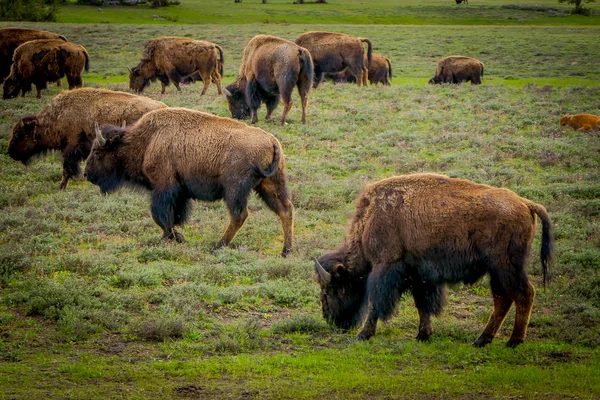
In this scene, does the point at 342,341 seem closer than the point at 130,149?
Yes

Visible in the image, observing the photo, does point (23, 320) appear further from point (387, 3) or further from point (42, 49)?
point (387, 3)

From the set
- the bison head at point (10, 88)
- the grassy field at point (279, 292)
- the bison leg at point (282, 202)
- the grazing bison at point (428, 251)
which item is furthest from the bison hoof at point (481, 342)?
the bison head at point (10, 88)

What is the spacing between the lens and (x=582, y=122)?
19953 mm

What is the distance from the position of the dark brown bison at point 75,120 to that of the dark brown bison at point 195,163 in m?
1.97

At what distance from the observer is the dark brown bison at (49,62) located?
21469 mm

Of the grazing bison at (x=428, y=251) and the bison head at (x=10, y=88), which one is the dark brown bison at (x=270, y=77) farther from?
the grazing bison at (x=428, y=251)

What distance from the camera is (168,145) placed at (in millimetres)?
11039

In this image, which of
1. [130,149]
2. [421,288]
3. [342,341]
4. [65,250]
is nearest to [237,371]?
[342,341]

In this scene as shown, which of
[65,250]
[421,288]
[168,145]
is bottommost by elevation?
[65,250]

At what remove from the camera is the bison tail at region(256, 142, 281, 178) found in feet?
34.5

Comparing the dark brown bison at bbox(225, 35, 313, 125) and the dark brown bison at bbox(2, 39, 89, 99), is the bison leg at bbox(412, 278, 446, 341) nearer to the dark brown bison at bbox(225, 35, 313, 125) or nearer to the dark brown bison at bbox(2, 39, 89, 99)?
the dark brown bison at bbox(225, 35, 313, 125)

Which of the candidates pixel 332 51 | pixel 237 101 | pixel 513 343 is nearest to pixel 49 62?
pixel 237 101

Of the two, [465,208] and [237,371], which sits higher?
[465,208]

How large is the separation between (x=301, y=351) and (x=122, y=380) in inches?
75.7
